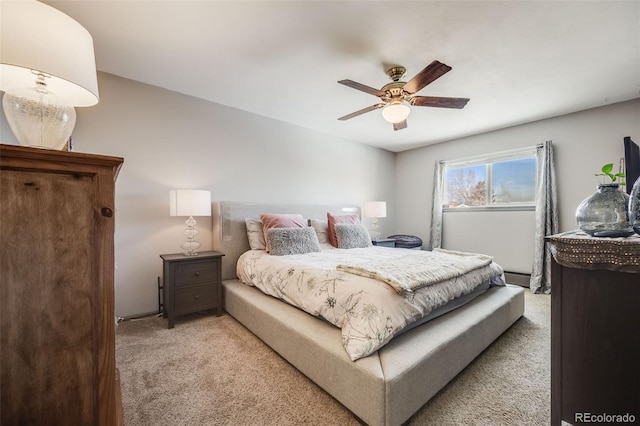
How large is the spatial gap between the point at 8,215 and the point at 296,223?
2.61 m

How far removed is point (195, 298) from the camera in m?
2.62

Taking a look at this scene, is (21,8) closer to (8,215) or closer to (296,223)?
(8,215)

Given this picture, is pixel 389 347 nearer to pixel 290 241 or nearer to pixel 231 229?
pixel 290 241

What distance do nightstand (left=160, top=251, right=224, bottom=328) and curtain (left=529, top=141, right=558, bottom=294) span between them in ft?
13.8

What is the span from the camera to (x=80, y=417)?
786 millimetres

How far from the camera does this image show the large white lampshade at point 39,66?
0.80 m

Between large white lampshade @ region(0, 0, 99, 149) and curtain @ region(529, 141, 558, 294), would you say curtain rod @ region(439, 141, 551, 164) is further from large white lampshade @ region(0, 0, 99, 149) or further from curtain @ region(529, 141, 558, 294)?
large white lampshade @ region(0, 0, 99, 149)

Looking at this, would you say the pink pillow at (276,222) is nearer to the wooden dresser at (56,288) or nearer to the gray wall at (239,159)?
the gray wall at (239,159)

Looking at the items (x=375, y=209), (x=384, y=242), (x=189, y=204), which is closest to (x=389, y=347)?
(x=189, y=204)

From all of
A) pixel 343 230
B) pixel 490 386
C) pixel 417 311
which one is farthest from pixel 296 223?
pixel 490 386

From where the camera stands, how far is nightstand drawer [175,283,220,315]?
2.53 meters

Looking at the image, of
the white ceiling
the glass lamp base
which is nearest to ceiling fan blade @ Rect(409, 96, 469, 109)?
the white ceiling

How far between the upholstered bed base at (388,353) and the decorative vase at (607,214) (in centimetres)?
95

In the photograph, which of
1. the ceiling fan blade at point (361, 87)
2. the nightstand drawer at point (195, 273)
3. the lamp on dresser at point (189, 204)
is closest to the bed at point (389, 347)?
the nightstand drawer at point (195, 273)
